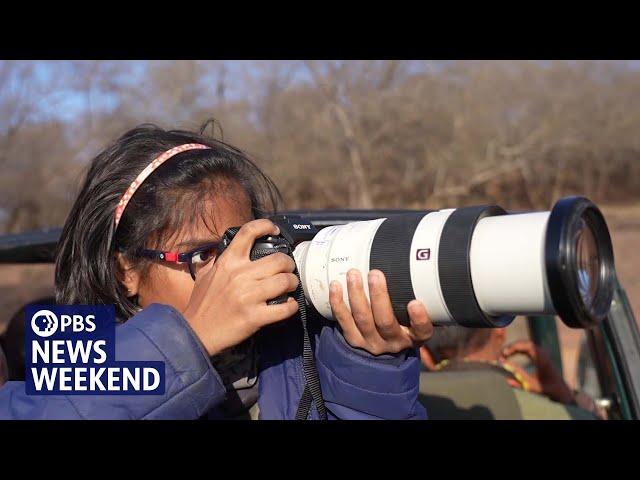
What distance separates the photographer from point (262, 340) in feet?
5.92

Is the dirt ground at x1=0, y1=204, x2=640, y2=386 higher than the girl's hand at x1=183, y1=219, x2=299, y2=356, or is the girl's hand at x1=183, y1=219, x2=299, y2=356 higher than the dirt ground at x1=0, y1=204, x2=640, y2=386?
the girl's hand at x1=183, y1=219, x2=299, y2=356

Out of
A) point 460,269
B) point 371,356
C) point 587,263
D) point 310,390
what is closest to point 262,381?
point 310,390

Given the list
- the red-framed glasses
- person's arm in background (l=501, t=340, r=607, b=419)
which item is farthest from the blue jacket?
person's arm in background (l=501, t=340, r=607, b=419)

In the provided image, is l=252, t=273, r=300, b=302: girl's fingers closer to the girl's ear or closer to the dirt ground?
the girl's ear

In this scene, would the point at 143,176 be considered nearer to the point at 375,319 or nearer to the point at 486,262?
the point at 375,319

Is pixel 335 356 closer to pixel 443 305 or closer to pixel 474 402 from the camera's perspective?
pixel 443 305

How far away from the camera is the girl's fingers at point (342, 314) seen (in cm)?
143

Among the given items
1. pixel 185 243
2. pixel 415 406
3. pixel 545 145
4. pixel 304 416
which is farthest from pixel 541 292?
pixel 545 145

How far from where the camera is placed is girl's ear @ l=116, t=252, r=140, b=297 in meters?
1.69

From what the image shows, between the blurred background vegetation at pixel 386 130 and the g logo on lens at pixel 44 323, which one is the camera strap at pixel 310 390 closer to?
the g logo on lens at pixel 44 323

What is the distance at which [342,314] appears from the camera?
1441mm

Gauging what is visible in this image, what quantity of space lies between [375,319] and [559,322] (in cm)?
920

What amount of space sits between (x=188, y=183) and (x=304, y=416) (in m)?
0.59

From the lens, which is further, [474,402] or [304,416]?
[474,402]
